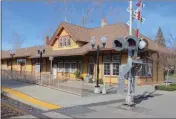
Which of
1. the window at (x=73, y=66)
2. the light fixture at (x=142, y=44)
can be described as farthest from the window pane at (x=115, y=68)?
the light fixture at (x=142, y=44)

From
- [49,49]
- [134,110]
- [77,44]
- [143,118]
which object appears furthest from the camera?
[49,49]

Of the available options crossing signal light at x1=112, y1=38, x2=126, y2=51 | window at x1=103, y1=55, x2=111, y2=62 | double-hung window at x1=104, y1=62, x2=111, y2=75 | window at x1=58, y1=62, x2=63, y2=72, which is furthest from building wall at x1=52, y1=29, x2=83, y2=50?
crossing signal light at x1=112, y1=38, x2=126, y2=51

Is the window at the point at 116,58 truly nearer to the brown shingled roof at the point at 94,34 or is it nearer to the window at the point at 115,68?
the window at the point at 115,68

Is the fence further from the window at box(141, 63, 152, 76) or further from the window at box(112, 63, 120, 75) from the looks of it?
Result: the window at box(141, 63, 152, 76)

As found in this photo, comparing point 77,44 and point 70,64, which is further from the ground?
point 77,44

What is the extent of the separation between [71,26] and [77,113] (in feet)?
78.4

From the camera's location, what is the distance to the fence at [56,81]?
17.3 meters

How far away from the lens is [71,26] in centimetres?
3362

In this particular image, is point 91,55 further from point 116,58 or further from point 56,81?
point 56,81

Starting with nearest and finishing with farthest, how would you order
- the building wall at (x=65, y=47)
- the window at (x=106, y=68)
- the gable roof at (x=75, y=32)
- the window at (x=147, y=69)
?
the window at (x=147, y=69) → the window at (x=106, y=68) → the gable roof at (x=75, y=32) → the building wall at (x=65, y=47)

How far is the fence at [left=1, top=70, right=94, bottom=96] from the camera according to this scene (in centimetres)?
1730

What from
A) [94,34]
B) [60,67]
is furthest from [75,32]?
[60,67]

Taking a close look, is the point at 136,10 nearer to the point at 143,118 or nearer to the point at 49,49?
the point at 143,118

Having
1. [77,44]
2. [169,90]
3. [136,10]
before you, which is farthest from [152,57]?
[136,10]
